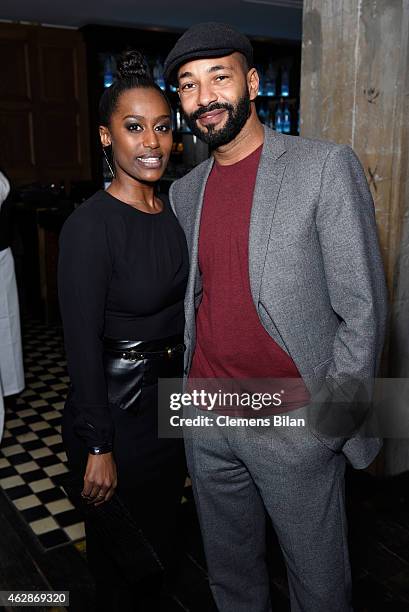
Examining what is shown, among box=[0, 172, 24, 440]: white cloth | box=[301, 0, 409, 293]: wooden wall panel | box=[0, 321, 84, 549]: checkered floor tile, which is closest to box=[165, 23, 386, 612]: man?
box=[0, 321, 84, 549]: checkered floor tile

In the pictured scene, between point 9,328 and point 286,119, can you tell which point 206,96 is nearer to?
point 9,328

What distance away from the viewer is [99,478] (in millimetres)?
1573

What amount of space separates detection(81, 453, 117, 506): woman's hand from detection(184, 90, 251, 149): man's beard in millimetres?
840

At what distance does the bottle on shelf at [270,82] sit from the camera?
7695mm

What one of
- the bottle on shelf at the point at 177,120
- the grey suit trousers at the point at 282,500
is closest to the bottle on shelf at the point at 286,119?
the bottle on shelf at the point at 177,120

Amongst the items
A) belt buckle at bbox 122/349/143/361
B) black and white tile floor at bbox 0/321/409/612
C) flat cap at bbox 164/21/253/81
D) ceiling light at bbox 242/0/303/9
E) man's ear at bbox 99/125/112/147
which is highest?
ceiling light at bbox 242/0/303/9

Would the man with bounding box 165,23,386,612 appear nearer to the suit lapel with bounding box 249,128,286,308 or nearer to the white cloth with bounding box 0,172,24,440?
the suit lapel with bounding box 249,128,286,308

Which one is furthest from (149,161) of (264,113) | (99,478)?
(264,113)

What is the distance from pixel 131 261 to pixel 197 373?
36 centimetres

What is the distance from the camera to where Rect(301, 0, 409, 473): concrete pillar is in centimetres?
228

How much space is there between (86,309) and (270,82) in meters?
6.91

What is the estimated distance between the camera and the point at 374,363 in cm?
145

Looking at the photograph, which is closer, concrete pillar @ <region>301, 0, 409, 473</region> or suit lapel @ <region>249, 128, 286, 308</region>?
suit lapel @ <region>249, 128, 286, 308</region>

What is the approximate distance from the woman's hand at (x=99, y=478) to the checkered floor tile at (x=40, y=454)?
0.45 metres
